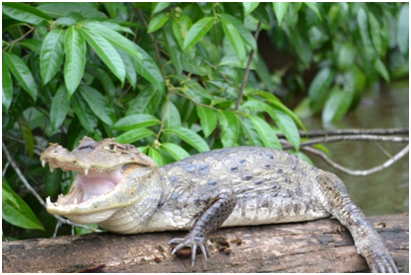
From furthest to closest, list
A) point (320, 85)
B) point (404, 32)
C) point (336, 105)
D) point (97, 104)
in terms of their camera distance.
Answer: point (320, 85)
point (336, 105)
point (404, 32)
point (97, 104)

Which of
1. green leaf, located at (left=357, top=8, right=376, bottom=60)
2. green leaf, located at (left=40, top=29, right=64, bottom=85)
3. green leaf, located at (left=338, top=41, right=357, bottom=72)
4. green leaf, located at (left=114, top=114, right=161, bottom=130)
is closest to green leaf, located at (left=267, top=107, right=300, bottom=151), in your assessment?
green leaf, located at (left=114, top=114, right=161, bottom=130)

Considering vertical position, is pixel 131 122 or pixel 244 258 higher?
pixel 131 122

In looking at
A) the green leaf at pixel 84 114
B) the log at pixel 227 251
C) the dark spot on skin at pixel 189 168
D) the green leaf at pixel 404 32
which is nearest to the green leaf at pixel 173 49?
the green leaf at pixel 84 114

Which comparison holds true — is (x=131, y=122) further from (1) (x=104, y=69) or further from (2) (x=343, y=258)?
(2) (x=343, y=258)

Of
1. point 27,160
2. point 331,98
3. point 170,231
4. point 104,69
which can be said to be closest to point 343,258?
point 170,231

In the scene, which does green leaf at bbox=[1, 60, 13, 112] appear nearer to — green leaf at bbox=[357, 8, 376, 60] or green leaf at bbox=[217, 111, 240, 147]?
green leaf at bbox=[217, 111, 240, 147]

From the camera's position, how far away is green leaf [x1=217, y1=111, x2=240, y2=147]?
3.66 metres

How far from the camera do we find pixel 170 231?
2.97m

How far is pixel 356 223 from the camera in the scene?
307 centimetres

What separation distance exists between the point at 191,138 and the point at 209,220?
0.79 metres

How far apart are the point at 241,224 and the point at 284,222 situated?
249mm

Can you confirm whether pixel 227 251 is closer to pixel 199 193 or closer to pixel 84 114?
pixel 199 193

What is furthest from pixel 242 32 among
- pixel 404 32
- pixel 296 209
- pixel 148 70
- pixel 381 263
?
pixel 404 32


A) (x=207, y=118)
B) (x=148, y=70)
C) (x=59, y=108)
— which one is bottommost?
(x=207, y=118)
